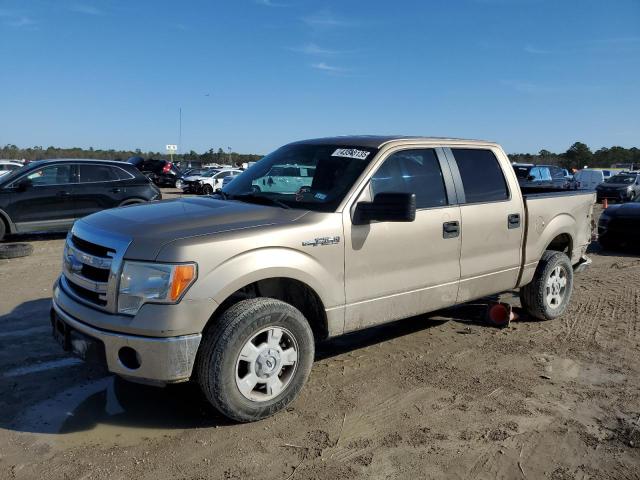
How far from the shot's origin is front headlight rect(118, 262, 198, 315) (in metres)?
3.16

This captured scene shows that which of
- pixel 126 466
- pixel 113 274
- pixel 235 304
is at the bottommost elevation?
pixel 126 466

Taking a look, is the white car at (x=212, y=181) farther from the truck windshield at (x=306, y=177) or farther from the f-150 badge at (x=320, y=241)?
the f-150 badge at (x=320, y=241)

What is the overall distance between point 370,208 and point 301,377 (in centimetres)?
129

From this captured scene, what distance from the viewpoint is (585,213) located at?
6.34 m

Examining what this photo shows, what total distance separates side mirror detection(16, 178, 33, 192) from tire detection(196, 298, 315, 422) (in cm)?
909

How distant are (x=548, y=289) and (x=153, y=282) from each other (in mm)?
4459

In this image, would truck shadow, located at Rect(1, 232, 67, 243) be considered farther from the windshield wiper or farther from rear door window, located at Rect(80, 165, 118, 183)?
the windshield wiper

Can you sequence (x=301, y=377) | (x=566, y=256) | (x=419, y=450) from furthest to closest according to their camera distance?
(x=566, y=256) → (x=301, y=377) → (x=419, y=450)

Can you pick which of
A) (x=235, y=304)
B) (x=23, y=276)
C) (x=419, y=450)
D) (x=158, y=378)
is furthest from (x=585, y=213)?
(x=23, y=276)

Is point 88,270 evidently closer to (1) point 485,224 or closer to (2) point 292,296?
(2) point 292,296

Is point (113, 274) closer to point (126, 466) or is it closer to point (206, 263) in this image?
point (206, 263)

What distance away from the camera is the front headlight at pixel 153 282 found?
3162 mm

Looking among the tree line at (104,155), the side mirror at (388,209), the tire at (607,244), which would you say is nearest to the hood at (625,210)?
the tire at (607,244)

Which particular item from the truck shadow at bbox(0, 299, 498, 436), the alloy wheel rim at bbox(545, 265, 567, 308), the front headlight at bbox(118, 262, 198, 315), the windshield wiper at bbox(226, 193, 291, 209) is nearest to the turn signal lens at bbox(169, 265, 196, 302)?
the front headlight at bbox(118, 262, 198, 315)
